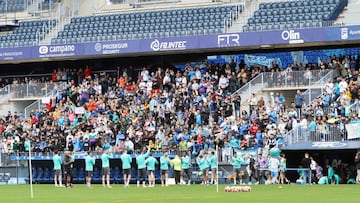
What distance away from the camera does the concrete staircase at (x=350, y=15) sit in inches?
2104

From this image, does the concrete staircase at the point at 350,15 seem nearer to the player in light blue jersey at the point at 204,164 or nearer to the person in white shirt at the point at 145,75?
the player in light blue jersey at the point at 204,164

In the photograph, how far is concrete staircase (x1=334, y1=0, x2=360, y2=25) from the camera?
53.4 metres

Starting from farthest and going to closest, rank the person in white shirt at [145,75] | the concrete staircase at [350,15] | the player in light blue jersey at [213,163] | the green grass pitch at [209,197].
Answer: the person in white shirt at [145,75] < the concrete staircase at [350,15] < the player in light blue jersey at [213,163] < the green grass pitch at [209,197]

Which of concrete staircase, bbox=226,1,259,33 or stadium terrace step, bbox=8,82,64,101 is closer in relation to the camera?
concrete staircase, bbox=226,1,259,33

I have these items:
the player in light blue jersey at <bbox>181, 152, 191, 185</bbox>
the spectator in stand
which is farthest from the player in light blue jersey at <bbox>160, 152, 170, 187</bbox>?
the spectator in stand

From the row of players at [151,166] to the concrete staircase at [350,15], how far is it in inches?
394

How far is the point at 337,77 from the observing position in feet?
168

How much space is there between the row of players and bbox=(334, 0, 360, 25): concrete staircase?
32.9 ft

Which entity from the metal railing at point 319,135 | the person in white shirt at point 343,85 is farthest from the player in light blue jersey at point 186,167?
the person in white shirt at point 343,85

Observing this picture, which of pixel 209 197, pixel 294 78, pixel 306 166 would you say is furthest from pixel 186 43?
pixel 209 197

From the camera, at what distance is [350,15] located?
53.8m

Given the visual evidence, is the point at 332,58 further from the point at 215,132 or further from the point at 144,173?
the point at 144,173

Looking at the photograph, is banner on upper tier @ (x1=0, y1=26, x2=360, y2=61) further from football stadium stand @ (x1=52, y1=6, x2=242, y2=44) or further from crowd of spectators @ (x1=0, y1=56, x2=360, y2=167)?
crowd of spectators @ (x1=0, y1=56, x2=360, y2=167)

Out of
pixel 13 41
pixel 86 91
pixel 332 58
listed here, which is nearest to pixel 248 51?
pixel 332 58
